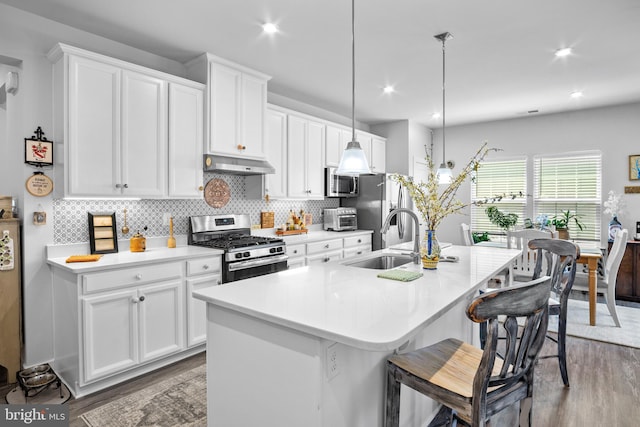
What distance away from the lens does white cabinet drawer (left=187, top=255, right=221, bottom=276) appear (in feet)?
9.88

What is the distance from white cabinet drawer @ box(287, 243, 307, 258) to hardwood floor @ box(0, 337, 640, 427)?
4.56 ft

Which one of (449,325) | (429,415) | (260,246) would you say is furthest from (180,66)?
(429,415)

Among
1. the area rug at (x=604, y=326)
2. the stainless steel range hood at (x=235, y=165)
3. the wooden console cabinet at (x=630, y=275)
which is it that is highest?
the stainless steel range hood at (x=235, y=165)

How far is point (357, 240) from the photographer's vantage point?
512 centimetres

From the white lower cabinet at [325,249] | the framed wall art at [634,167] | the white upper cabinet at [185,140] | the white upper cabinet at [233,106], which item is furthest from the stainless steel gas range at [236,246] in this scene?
the framed wall art at [634,167]

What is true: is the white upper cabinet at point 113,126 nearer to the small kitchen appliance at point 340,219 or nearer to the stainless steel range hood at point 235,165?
the stainless steel range hood at point 235,165

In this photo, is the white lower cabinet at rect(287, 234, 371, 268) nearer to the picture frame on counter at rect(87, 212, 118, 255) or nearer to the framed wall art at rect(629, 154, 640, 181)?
the picture frame on counter at rect(87, 212, 118, 255)

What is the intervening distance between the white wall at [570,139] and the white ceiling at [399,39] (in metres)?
0.75

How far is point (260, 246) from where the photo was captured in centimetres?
354

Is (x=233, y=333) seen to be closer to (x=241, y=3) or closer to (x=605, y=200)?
(x=241, y=3)

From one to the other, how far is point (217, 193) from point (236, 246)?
2.81 feet

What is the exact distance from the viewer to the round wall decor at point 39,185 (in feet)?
8.82

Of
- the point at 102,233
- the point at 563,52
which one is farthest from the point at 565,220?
the point at 102,233

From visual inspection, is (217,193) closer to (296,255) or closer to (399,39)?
(296,255)
